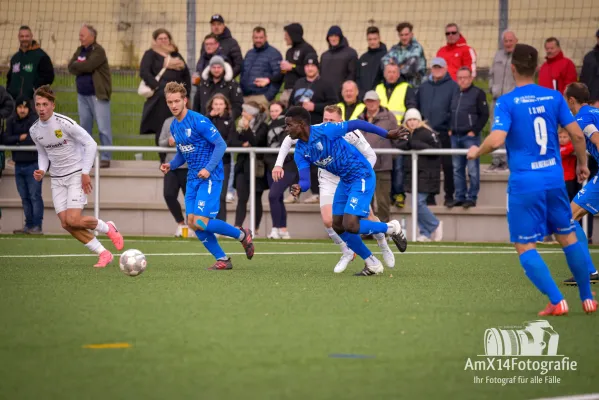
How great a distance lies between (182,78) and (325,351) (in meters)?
12.3

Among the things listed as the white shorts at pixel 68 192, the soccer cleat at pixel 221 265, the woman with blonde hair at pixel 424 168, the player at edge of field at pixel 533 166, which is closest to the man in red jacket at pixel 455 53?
the woman with blonde hair at pixel 424 168

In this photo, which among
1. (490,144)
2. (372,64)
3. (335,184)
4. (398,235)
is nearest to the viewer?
(490,144)

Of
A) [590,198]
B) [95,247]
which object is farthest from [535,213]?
[95,247]

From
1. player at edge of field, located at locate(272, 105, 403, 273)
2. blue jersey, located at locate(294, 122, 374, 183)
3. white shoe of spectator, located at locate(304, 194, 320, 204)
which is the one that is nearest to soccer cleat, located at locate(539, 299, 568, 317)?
blue jersey, located at locate(294, 122, 374, 183)

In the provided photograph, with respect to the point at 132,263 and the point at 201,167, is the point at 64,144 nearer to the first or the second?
the point at 201,167

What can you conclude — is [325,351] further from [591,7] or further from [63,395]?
[591,7]

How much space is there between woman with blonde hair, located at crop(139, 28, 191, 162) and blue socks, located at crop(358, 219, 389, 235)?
7298mm

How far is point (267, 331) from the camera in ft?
24.2

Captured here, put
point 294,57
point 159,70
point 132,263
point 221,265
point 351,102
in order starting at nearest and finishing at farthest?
point 132,263
point 221,265
point 351,102
point 294,57
point 159,70

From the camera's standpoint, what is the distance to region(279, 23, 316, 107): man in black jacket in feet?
59.2

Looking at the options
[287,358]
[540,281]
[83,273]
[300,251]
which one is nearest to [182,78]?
[300,251]

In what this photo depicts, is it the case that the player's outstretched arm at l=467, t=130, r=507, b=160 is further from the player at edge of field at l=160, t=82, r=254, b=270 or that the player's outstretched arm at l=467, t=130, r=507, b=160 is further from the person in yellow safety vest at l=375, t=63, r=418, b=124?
the person in yellow safety vest at l=375, t=63, r=418, b=124

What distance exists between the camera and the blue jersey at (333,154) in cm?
1131

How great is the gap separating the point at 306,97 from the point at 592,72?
173 inches
